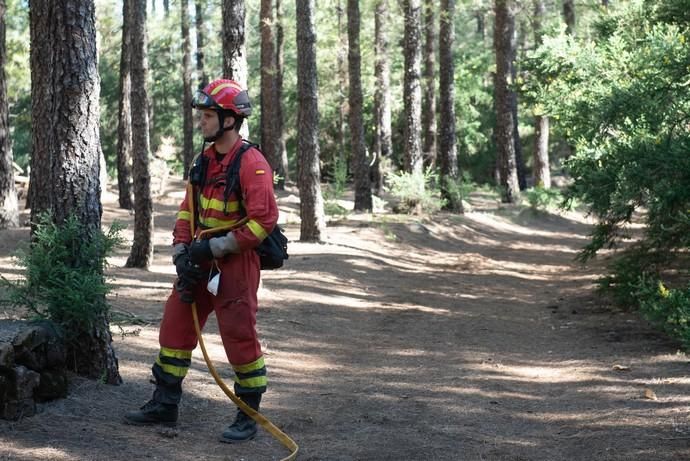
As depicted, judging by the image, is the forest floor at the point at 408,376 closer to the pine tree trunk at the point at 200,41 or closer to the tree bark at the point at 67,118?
the tree bark at the point at 67,118

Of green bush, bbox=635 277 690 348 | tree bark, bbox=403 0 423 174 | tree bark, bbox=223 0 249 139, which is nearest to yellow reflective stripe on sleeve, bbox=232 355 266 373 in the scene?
green bush, bbox=635 277 690 348

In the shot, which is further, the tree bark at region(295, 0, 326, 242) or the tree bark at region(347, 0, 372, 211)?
the tree bark at region(347, 0, 372, 211)

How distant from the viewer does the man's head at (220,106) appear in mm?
6430

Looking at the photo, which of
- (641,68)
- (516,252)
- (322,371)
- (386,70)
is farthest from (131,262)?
(386,70)

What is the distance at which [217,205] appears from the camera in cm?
643

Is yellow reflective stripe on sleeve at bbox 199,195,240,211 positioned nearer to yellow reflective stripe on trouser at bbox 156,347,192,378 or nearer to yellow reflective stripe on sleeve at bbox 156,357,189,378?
yellow reflective stripe on trouser at bbox 156,347,192,378

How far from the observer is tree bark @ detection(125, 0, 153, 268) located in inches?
593

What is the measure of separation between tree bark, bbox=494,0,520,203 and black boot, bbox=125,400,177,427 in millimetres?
23417

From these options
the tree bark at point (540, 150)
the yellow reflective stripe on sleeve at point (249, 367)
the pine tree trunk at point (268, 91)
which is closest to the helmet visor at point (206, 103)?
the yellow reflective stripe on sleeve at point (249, 367)

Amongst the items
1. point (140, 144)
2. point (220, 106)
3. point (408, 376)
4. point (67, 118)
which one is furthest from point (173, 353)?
point (140, 144)

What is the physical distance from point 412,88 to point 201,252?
19619 millimetres

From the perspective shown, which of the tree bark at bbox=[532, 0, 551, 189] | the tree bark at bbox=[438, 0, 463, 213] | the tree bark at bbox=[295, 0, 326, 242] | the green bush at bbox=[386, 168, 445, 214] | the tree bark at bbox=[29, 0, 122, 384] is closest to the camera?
the tree bark at bbox=[29, 0, 122, 384]

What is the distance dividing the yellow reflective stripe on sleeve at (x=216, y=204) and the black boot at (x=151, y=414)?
1384mm

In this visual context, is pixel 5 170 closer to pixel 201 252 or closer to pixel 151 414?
pixel 151 414
